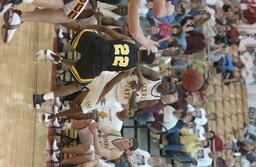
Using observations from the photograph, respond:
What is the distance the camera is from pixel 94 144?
4199 mm

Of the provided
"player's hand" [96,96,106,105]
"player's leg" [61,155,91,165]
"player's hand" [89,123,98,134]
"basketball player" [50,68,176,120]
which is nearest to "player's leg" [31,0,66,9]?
"player's hand" [96,96,106,105]

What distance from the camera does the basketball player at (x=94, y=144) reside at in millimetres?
4043

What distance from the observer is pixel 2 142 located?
313 centimetres

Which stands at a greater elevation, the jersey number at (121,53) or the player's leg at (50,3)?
the player's leg at (50,3)

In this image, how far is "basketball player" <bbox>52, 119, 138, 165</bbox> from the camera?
13.3 feet

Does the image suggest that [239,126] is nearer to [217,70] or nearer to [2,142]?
[217,70]

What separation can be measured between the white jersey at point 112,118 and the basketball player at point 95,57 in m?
1.11

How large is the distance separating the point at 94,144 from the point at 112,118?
0.58 meters

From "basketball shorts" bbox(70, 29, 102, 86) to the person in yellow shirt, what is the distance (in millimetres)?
2726

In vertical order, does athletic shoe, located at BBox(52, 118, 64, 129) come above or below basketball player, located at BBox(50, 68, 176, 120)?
below

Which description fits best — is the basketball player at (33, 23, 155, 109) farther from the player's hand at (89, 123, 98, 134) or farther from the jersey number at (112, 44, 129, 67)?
the player's hand at (89, 123, 98, 134)

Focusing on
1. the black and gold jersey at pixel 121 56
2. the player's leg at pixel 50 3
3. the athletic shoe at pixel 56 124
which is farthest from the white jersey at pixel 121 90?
the player's leg at pixel 50 3

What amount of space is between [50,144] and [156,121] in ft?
6.66

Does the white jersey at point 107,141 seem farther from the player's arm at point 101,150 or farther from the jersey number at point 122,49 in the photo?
the jersey number at point 122,49
